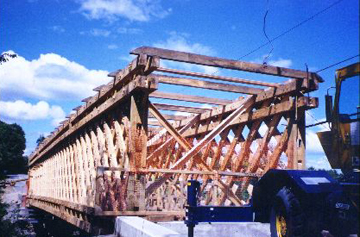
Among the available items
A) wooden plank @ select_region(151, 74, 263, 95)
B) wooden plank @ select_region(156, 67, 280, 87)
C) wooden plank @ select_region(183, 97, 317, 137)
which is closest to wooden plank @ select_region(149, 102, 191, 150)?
wooden plank @ select_region(156, 67, 280, 87)

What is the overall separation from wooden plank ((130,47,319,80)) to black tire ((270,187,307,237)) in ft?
13.1

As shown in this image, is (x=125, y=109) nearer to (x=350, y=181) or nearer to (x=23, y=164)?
(x=350, y=181)

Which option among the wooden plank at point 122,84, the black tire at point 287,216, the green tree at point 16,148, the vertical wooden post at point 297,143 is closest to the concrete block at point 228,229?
the vertical wooden post at point 297,143

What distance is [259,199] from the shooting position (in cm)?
634

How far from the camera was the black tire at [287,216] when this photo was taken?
5.06 m

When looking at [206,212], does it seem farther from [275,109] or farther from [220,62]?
[275,109]

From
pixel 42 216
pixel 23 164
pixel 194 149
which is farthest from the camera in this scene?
pixel 23 164

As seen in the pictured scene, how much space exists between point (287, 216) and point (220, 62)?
4703 millimetres

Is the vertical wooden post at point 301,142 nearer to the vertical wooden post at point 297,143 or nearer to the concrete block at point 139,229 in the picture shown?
the vertical wooden post at point 297,143

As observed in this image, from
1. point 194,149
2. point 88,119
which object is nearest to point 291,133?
point 194,149

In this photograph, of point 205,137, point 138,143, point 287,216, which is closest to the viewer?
point 287,216

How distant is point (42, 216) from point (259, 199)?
71.6 feet

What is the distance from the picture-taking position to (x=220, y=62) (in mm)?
9062

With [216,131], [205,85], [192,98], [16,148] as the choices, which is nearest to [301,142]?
[216,131]
